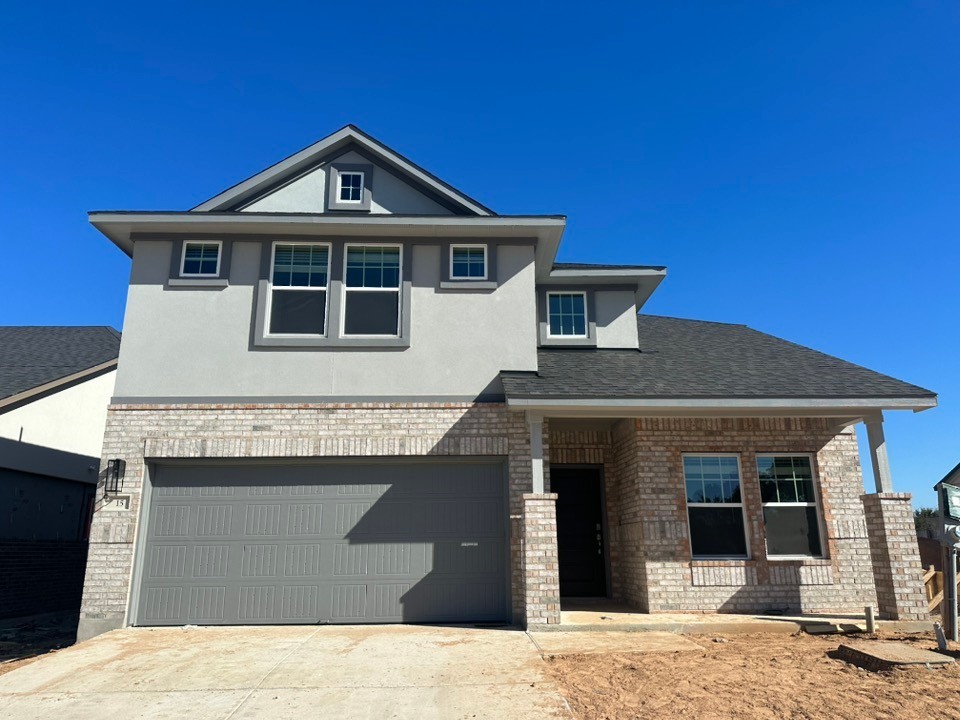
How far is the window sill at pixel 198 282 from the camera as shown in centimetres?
1091

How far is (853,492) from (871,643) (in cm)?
364

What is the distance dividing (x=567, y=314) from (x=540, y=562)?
5381mm

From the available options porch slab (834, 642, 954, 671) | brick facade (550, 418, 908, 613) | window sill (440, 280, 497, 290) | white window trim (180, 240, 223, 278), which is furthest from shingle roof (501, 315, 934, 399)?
white window trim (180, 240, 223, 278)

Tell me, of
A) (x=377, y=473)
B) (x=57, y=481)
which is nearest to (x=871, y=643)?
(x=377, y=473)

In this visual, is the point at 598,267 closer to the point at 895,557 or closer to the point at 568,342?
the point at 568,342

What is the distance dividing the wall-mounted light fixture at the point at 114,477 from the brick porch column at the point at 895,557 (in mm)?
11133

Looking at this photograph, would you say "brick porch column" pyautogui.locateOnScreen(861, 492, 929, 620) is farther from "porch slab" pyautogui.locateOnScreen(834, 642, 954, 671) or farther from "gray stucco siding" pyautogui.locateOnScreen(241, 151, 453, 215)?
"gray stucco siding" pyautogui.locateOnScreen(241, 151, 453, 215)

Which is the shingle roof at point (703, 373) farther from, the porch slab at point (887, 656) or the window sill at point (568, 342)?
the porch slab at point (887, 656)

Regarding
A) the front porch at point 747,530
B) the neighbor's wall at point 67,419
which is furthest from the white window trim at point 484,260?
the neighbor's wall at point 67,419

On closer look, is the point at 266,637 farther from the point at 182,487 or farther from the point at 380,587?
the point at 182,487

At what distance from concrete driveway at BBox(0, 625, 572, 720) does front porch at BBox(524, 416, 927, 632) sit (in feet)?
6.75

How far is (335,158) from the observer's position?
11898 mm

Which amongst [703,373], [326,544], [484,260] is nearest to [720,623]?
[703,373]

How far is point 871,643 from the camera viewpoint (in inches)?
305
